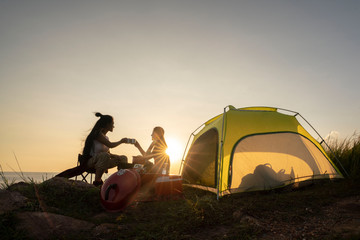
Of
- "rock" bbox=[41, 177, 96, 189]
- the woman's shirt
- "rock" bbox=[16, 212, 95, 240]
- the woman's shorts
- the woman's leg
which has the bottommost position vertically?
"rock" bbox=[16, 212, 95, 240]

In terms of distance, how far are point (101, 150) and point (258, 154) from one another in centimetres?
429

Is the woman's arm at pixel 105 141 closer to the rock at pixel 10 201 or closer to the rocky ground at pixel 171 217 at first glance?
the rocky ground at pixel 171 217

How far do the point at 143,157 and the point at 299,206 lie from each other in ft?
12.5

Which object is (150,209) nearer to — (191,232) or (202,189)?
(191,232)

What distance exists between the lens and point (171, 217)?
429 centimetres

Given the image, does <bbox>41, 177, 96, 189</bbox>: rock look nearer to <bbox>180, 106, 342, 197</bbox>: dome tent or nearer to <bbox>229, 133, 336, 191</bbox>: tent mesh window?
<bbox>180, 106, 342, 197</bbox>: dome tent

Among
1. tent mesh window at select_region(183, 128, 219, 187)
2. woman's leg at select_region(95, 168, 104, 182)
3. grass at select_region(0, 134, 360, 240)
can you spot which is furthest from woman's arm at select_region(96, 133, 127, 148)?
tent mesh window at select_region(183, 128, 219, 187)

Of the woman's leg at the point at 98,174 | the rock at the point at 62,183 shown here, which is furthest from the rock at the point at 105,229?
the woman's leg at the point at 98,174

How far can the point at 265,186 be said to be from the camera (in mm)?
6309

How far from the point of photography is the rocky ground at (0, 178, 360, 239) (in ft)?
11.0

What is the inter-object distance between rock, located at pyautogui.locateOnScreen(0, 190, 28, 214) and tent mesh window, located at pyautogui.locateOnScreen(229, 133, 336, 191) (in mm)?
4488

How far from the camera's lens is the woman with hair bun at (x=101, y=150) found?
19.7ft

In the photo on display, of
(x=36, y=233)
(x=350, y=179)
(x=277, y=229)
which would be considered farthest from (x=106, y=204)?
(x=350, y=179)

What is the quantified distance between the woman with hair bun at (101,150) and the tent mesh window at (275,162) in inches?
123
